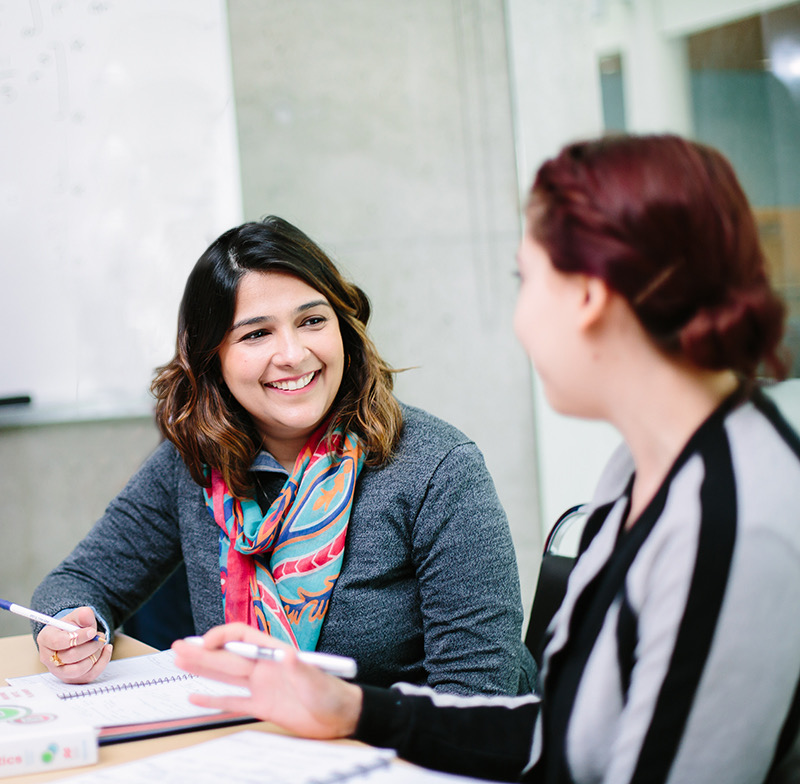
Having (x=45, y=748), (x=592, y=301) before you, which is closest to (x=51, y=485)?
(x=45, y=748)

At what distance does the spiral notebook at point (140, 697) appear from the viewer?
1016 millimetres

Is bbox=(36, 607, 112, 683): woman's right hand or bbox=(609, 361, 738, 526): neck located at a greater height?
bbox=(609, 361, 738, 526): neck

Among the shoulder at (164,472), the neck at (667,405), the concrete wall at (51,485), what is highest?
the neck at (667,405)

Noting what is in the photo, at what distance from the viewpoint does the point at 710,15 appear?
262 centimetres

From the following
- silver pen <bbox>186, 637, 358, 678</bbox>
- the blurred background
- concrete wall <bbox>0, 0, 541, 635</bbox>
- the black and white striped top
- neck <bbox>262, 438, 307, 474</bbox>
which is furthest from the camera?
concrete wall <bbox>0, 0, 541, 635</bbox>

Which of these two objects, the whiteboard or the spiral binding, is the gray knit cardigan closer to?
the spiral binding

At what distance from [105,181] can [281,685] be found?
2.19 meters

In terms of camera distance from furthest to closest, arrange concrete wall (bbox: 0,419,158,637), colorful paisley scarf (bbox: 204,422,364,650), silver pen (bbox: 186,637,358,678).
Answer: concrete wall (bbox: 0,419,158,637)
colorful paisley scarf (bbox: 204,422,364,650)
silver pen (bbox: 186,637,358,678)

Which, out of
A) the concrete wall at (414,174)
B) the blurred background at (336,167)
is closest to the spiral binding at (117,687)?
the blurred background at (336,167)

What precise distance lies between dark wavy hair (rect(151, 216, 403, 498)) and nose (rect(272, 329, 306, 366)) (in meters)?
0.09

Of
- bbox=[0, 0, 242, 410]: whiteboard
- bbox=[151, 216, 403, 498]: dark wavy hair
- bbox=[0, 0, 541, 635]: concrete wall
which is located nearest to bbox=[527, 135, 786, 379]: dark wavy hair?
bbox=[151, 216, 403, 498]: dark wavy hair

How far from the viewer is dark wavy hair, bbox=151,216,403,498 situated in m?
1.55

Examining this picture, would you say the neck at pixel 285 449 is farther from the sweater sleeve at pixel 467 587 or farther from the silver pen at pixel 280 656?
the silver pen at pixel 280 656

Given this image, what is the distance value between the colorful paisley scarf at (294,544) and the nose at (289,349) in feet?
0.51
